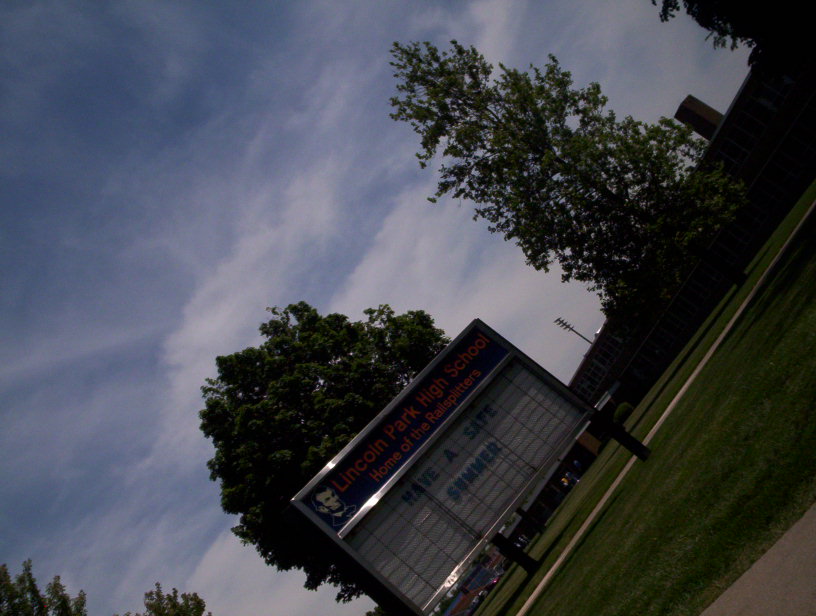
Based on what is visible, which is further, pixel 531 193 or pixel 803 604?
pixel 531 193

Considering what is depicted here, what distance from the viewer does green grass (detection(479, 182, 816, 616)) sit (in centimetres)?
574

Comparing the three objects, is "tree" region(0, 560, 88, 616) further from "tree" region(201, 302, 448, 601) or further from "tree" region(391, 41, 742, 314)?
"tree" region(391, 41, 742, 314)

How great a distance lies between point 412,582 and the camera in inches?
465

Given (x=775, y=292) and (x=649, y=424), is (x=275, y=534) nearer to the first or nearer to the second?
(x=649, y=424)

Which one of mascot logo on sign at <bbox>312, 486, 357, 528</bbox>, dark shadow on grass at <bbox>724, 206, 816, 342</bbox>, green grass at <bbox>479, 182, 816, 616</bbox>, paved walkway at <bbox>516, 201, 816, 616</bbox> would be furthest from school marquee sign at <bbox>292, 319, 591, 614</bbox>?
paved walkway at <bbox>516, 201, 816, 616</bbox>

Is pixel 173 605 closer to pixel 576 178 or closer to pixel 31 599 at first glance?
pixel 31 599

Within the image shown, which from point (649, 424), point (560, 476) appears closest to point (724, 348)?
point (649, 424)

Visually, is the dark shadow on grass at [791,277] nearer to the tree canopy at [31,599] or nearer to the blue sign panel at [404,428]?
the blue sign panel at [404,428]

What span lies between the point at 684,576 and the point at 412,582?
24.1 ft

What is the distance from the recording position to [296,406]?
2258 cm

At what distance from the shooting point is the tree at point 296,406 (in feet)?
70.8

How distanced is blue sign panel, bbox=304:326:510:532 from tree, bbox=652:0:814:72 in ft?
54.7

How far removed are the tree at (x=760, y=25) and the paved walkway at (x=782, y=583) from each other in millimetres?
20608

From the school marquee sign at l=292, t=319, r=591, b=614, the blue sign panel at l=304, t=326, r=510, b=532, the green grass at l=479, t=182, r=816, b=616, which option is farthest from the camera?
the blue sign panel at l=304, t=326, r=510, b=532
